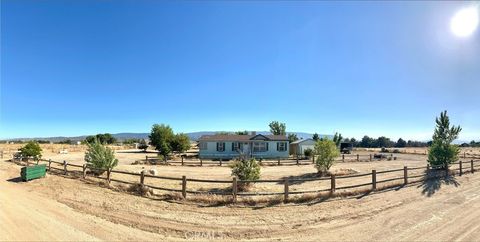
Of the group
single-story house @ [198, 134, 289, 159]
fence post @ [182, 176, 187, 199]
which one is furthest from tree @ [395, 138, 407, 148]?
fence post @ [182, 176, 187, 199]

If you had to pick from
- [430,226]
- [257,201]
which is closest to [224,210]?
[257,201]

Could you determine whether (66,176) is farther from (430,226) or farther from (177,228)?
(430,226)

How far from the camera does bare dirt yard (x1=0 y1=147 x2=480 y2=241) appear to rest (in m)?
9.38

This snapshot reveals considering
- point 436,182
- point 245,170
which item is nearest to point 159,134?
point 245,170

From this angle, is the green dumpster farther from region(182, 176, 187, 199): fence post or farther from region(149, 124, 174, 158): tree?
region(149, 124, 174, 158): tree

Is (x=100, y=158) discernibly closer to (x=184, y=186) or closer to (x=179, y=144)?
(x=184, y=186)

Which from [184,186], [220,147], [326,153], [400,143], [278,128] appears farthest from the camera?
[400,143]

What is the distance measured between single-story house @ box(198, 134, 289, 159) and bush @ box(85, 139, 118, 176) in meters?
22.5

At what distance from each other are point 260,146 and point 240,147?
3.02 meters

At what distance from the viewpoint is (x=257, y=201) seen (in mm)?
13320

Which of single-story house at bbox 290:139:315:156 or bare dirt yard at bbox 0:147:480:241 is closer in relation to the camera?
bare dirt yard at bbox 0:147:480:241

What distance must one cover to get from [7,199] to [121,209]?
6628mm

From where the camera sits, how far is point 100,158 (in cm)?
2084

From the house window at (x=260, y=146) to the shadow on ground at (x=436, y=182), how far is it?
2437cm
